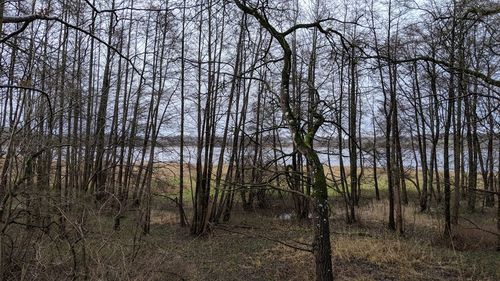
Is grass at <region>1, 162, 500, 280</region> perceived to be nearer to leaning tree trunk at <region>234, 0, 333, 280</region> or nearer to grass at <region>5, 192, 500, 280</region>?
grass at <region>5, 192, 500, 280</region>

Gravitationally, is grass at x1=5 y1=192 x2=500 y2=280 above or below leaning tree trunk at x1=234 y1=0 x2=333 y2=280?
below

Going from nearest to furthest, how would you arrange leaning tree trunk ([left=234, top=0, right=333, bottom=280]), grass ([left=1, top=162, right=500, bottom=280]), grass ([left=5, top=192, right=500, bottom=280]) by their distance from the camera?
leaning tree trunk ([left=234, top=0, right=333, bottom=280]) < grass ([left=1, top=162, right=500, bottom=280]) < grass ([left=5, top=192, right=500, bottom=280])

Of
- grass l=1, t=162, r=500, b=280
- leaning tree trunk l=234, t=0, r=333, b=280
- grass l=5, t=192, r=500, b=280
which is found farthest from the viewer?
grass l=5, t=192, r=500, b=280

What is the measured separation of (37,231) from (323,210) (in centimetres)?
423

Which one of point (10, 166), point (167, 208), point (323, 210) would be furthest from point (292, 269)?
point (167, 208)

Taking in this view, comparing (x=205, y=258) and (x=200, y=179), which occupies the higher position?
(x=200, y=179)

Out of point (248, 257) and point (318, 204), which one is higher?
point (318, 204)

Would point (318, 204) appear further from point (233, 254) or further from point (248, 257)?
point (233, 254)

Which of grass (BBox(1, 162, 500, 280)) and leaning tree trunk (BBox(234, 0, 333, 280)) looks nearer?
leaning tree trunk (BBox(234, 0, 333, 280))

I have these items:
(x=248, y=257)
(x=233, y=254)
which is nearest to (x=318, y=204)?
(x=248, y=257)

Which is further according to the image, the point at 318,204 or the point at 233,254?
the point at 233,254

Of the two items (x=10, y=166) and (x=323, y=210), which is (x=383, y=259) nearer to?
(x=323, y=210)

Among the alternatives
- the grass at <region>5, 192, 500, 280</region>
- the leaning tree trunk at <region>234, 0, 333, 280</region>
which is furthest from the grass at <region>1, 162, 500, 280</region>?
the leaning tree trunk at <region>234, 0, 333, 280</region>

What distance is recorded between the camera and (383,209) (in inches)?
750
